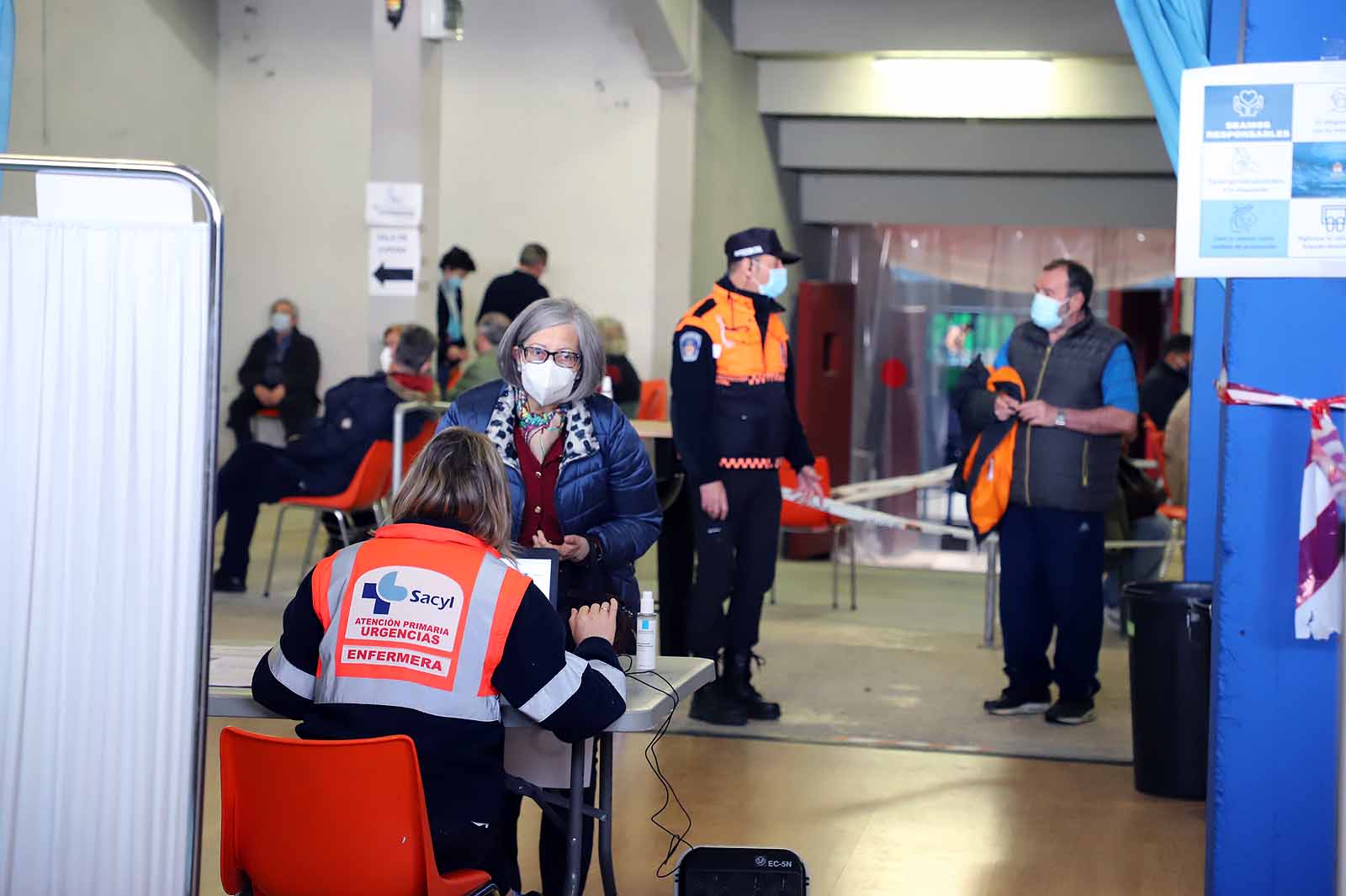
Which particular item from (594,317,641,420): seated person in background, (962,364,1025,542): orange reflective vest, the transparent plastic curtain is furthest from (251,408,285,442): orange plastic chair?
(962,364,1025,542): orange reflective vest

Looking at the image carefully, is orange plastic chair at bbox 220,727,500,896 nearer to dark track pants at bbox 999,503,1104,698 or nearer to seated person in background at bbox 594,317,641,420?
dark track pants at bbox 999,503,1104,698

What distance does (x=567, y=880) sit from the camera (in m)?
2.75

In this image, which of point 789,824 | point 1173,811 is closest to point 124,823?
point 789,824

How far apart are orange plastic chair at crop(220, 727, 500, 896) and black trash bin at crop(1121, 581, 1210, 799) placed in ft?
8.48

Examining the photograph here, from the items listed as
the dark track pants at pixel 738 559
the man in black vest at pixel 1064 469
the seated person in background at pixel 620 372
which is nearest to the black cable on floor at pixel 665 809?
the dark track pants at pixel 738 559

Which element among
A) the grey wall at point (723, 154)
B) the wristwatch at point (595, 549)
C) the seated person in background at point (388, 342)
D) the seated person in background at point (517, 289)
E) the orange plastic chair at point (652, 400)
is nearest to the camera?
the wristwatch at point (595, 549)

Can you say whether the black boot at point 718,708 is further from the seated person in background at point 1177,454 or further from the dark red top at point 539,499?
the seated person in background at point 1177,454

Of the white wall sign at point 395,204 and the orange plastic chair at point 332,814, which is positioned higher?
the white wall sign at point 395,204

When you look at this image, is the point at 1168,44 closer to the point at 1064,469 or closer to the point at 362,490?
the point at 1064,469

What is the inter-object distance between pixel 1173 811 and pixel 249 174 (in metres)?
8.23

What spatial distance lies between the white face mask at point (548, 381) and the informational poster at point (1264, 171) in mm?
1201

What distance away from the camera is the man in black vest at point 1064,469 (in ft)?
16.7

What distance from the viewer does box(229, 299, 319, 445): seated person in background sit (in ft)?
34.9

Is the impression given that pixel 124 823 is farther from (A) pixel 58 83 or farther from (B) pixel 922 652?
(A) pixel 58 83
